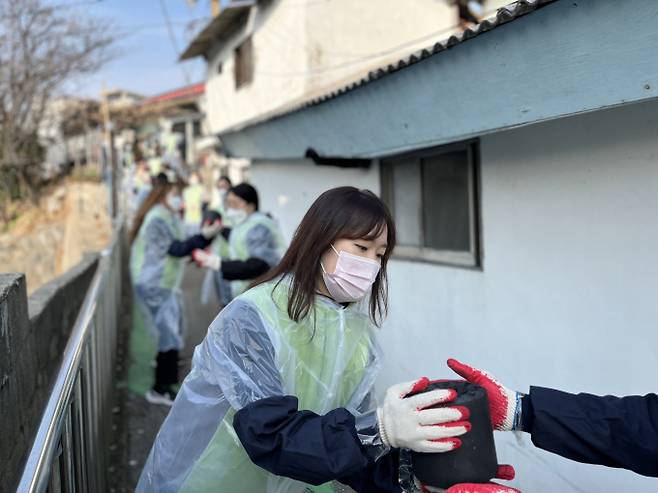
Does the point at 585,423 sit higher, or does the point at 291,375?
the point at 291,375

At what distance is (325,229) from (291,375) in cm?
44

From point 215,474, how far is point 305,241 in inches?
A: 28.6

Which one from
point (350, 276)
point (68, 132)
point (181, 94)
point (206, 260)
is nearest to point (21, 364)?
point (350, 276)

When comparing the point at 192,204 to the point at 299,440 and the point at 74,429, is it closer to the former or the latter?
the point at 74,429

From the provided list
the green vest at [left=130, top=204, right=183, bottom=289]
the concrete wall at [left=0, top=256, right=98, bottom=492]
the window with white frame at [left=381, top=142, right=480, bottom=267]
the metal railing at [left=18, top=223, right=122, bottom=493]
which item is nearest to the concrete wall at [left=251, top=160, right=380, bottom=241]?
the window with white frame at [left=381, top=142, right=480, bottom=267]

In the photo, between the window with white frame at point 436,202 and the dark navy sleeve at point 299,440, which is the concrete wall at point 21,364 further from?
the window with white frame at point 436,202

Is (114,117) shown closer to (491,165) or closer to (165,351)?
(165,351)

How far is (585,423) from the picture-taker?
1622mm

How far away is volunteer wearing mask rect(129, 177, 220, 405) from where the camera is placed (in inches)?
200

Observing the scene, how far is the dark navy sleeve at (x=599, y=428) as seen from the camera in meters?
1.59

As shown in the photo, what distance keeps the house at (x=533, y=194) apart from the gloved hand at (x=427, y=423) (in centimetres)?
124

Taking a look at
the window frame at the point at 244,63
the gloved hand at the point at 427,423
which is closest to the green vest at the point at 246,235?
the gloved hand at the point at 427,423

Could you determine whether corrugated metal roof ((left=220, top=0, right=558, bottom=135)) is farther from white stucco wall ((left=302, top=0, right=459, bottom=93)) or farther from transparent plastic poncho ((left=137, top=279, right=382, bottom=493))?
white stucco wall ((left=302, top=0, right=459, bottom=93))

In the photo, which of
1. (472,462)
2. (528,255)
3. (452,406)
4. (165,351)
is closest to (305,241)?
(452,406)
